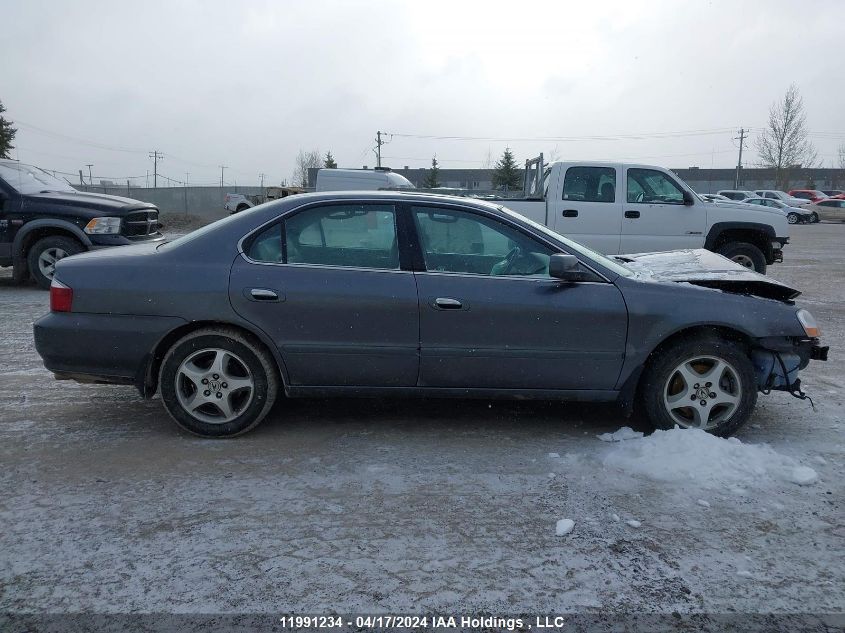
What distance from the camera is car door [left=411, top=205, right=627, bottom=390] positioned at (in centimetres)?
436

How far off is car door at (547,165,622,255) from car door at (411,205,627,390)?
622cm

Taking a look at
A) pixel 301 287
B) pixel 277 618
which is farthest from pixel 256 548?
pixel 301 287

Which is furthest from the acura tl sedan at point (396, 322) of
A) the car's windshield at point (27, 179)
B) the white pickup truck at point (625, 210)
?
the car's windshield at point (27, 179)

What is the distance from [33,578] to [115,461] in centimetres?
125

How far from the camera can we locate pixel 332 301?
172 inches

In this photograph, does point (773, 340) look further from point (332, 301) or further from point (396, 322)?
point (332, 301)

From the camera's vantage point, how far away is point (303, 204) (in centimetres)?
459

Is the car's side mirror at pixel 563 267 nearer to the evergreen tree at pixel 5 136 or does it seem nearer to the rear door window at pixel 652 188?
the rear door window at pixel 652 188

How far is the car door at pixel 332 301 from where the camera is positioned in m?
4.36

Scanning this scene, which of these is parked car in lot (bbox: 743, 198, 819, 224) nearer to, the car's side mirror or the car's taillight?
the car's side mirror

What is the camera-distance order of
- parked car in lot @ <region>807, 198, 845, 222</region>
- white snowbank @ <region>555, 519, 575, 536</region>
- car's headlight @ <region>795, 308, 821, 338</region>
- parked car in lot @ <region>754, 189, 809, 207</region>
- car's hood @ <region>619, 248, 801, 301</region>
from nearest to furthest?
white snowbank @ <region>555, 519, 575, 536</region> < car's headlight @ <region>795, 308, 821, 338</region> < car's hood @ <region>619, 248, 801, 301</region> < parked car in lot @ <region>807, 198, 845, 222</region> < parked car in lot @ <region>754, 189, 809, 207</region>

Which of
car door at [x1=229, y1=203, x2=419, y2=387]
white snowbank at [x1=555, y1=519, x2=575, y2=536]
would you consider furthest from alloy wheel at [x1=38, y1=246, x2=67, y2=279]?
white snowbank at [x1=555, y1=519, x2=575, y2=536]

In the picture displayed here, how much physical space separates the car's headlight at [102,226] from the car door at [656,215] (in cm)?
734

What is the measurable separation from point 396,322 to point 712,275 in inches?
85.0
